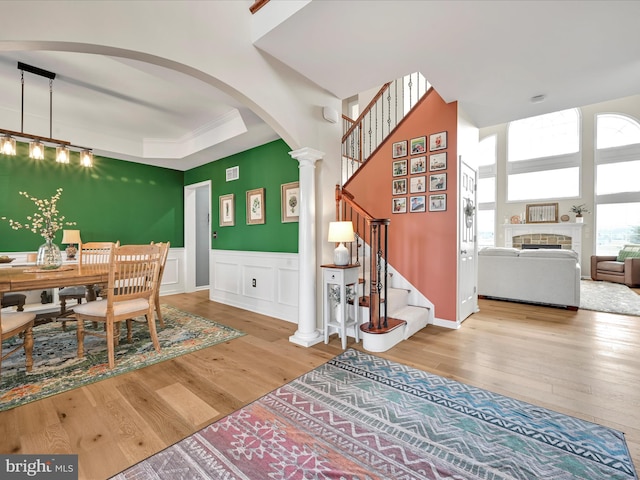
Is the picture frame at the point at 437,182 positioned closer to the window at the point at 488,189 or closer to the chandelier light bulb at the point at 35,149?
the chandelier light bulb at the point at 35,149

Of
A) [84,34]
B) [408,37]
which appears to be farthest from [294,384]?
[408,37]

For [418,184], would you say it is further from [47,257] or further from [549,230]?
[549,230]

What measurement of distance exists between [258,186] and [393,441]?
148 inches

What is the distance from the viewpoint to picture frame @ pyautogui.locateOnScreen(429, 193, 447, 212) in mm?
3578

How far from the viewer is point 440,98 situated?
3.65 meters

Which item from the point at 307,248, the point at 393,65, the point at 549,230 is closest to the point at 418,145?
the point at 393,65

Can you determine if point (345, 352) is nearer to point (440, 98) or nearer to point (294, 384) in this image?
point (294, 384)

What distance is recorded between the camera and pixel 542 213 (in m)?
8.34

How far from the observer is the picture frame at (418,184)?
3.76 meters

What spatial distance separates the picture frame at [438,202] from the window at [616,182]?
720 cm

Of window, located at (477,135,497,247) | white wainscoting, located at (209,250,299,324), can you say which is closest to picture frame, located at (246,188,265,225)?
white wainscoting, located at (209,250,299,324)

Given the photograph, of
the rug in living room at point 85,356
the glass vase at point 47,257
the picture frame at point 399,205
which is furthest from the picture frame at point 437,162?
the glass vase at point 47,257

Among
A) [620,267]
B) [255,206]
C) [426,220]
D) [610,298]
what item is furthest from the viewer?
[620,267]

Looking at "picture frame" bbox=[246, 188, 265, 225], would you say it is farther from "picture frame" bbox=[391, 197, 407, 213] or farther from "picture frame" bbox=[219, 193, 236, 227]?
"picture frame" bbox=[391, 197, 407, 213]
